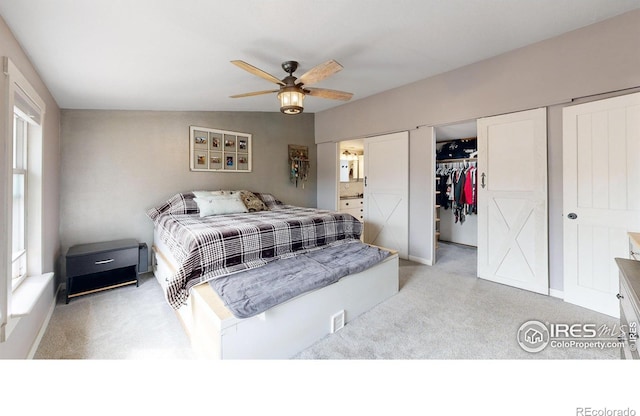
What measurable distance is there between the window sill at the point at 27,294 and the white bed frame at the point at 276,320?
84 centimetres

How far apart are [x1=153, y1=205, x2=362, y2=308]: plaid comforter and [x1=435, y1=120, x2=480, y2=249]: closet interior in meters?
2.62

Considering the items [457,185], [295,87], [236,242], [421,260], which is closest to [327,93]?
[295,87]

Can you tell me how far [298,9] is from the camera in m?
1.71

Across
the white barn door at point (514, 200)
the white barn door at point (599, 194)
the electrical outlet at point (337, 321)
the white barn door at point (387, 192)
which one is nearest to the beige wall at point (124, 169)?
the white barn door at point (387, 192)

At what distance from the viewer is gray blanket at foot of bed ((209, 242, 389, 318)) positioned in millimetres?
1522

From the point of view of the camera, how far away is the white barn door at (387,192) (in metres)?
3.76

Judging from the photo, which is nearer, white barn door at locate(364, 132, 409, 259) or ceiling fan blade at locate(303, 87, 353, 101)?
ceiling fan blade at locate(303, 87, 353, 101)

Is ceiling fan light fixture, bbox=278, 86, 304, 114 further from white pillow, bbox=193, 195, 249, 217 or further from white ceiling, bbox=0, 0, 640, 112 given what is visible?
white pillow, bbox=193, 195, 249, 217

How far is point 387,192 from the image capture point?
3.98 metres

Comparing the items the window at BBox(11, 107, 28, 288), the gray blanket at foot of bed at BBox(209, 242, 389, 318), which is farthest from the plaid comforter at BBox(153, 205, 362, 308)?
the window at BBox(11, 107, 28, 288)
